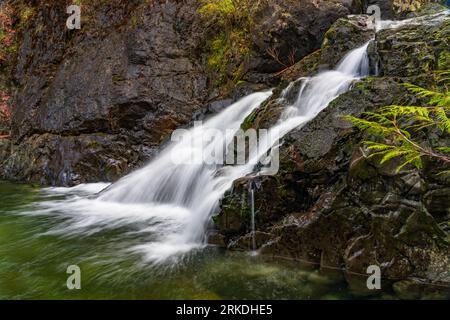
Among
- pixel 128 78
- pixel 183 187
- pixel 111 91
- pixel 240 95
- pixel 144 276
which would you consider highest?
pixel 128 78

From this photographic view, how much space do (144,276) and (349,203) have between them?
2.14 m

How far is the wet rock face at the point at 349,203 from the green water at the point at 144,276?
26cm

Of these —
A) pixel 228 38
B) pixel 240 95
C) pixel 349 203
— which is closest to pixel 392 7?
pixel 228 38

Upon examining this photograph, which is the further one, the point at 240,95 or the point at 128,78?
the point at 128,78

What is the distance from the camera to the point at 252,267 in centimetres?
382

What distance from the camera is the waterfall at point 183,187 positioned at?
4.93m

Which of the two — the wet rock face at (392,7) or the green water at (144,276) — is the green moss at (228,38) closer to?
the wet rock face at (392,7)

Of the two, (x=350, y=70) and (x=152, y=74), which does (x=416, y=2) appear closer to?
(x=350, y=70)

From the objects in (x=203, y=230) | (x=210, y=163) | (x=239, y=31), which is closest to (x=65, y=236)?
(x=203, y=230)

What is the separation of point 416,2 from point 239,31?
415 centimetres

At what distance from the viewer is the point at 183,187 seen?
6270mm

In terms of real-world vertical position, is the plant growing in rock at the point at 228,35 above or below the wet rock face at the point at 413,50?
above

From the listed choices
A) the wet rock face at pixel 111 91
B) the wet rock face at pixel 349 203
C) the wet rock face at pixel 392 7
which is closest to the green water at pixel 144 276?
the wet rock face at pixel 349 203

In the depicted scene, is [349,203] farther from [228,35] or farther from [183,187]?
[228,35]
